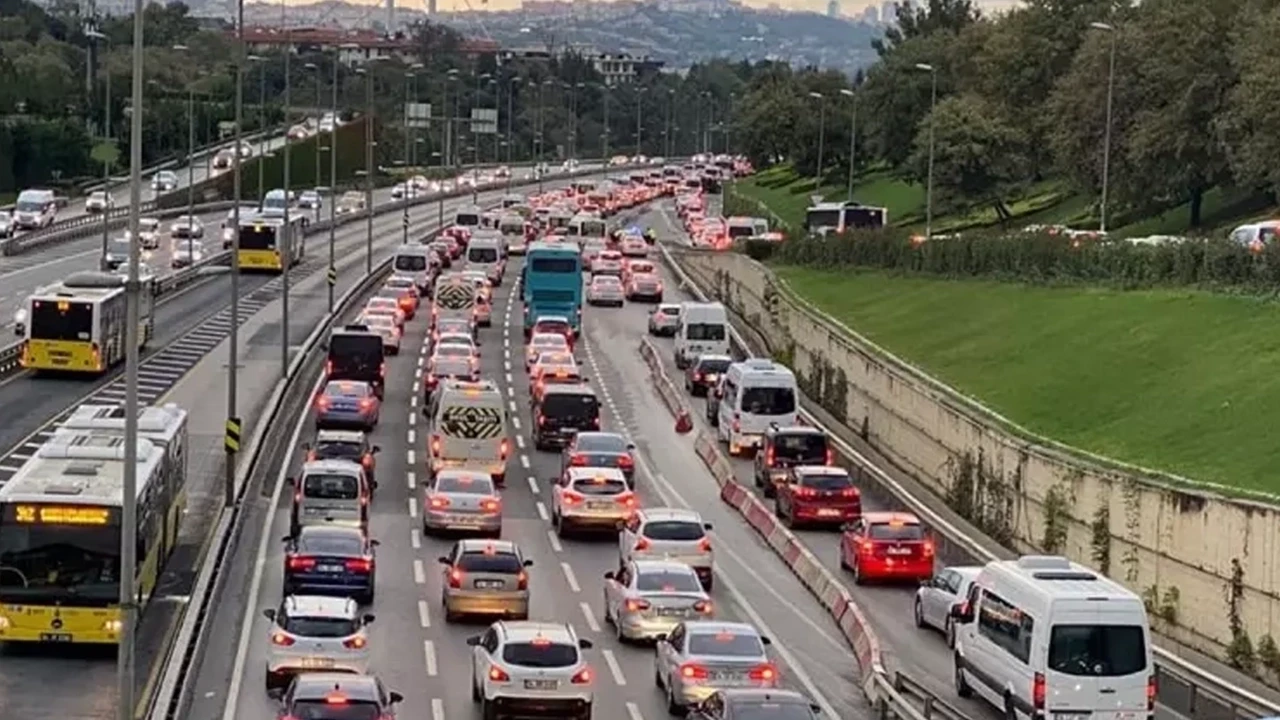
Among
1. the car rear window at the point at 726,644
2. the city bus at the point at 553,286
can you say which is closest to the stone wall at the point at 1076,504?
the car rear window at the point at 726,644

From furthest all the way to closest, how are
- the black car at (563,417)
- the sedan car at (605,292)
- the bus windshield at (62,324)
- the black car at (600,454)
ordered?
1. the sedan car at (605,292)
2. the bus windshield at (62,324)
3. the black car at (563,417)
4. the black car at (600,454)

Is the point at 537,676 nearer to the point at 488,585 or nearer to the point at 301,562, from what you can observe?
the point at 488,585

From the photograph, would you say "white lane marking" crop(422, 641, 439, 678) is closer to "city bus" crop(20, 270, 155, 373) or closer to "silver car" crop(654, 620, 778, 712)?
"silver car" crop(654, 620, 778, 712)

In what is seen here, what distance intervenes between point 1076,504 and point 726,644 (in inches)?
481

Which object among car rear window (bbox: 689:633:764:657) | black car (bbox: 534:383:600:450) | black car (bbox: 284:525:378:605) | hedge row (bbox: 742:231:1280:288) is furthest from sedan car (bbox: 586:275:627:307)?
car rear window (bbox: 689:633:764:657)

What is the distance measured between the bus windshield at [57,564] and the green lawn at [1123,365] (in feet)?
56.8

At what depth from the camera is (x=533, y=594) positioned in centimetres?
4344

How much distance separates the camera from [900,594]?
44562 mm

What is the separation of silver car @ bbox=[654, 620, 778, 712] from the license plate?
199 centimetres

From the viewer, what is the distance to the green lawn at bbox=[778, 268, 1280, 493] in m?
44.2

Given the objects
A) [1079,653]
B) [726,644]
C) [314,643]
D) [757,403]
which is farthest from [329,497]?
[1079,653]

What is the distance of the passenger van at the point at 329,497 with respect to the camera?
46.4 meters

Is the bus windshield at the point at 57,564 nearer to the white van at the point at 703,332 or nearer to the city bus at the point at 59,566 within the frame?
the city bus at the point at 59,566

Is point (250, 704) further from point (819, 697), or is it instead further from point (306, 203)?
point (306, 203)
